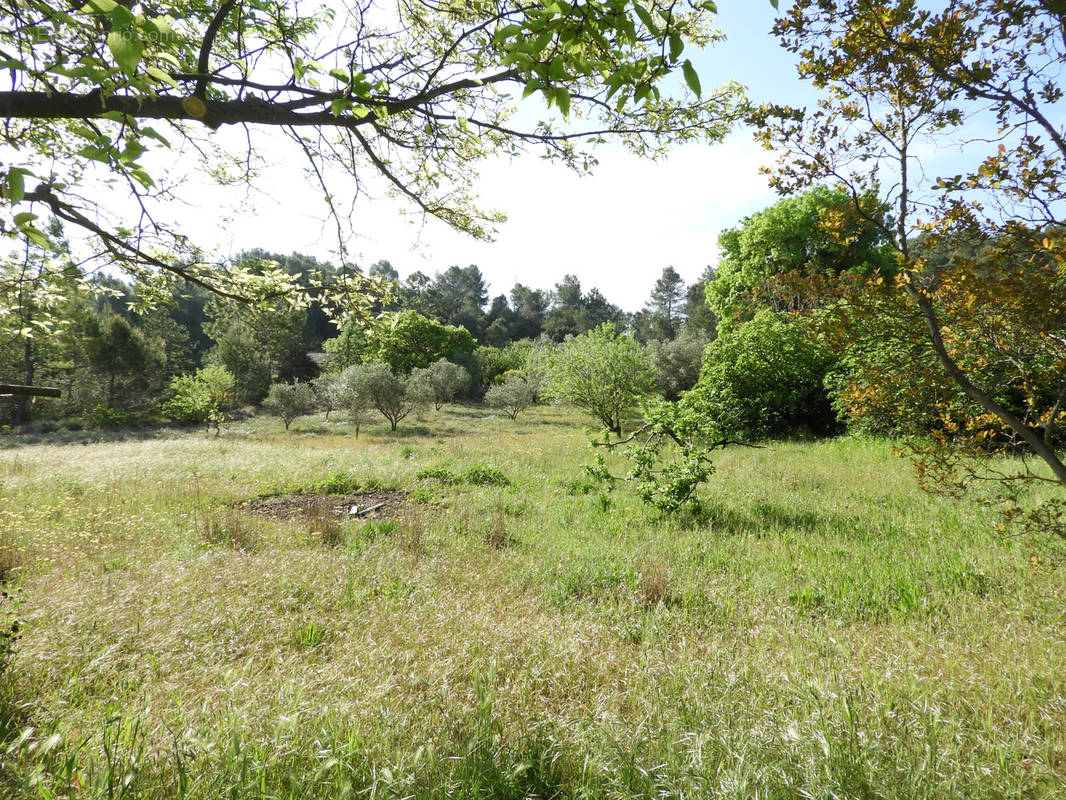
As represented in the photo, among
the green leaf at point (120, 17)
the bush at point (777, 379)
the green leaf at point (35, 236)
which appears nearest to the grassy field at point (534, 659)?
the green leaf at point (35, 236)

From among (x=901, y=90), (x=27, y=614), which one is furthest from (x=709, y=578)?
(x=27, y=614)

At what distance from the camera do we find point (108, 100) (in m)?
2.67

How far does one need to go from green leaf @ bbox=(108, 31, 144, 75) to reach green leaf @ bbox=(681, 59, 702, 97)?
2220 mm

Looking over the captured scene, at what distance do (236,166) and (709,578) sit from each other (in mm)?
7510

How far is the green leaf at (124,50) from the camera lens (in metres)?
1.55

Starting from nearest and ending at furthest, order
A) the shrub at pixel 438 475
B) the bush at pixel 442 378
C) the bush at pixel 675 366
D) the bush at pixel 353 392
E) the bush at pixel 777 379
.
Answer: the shrub at pixel 438 475, the bush at pixel 777 379, the bush at pixel 353 392, the bush at pixel 675 366, the bush at pixel 442 378

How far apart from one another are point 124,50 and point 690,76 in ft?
7.53

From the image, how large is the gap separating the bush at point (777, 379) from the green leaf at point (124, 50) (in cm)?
1852

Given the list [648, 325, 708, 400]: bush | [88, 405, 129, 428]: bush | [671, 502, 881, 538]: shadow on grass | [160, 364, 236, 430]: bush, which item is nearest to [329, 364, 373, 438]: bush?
[160, 364, 236, 430]: bush

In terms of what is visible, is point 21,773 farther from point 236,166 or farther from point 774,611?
point 236,166

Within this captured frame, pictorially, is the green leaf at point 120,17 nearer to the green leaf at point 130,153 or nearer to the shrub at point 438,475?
the green leaf at point 130,153

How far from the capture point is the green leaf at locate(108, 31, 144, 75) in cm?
155

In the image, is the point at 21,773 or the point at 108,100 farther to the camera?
the point at 108,100

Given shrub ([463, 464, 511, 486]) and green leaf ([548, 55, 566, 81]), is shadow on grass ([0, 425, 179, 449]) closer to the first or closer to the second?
shrub ([463, 464, 511, 486])
